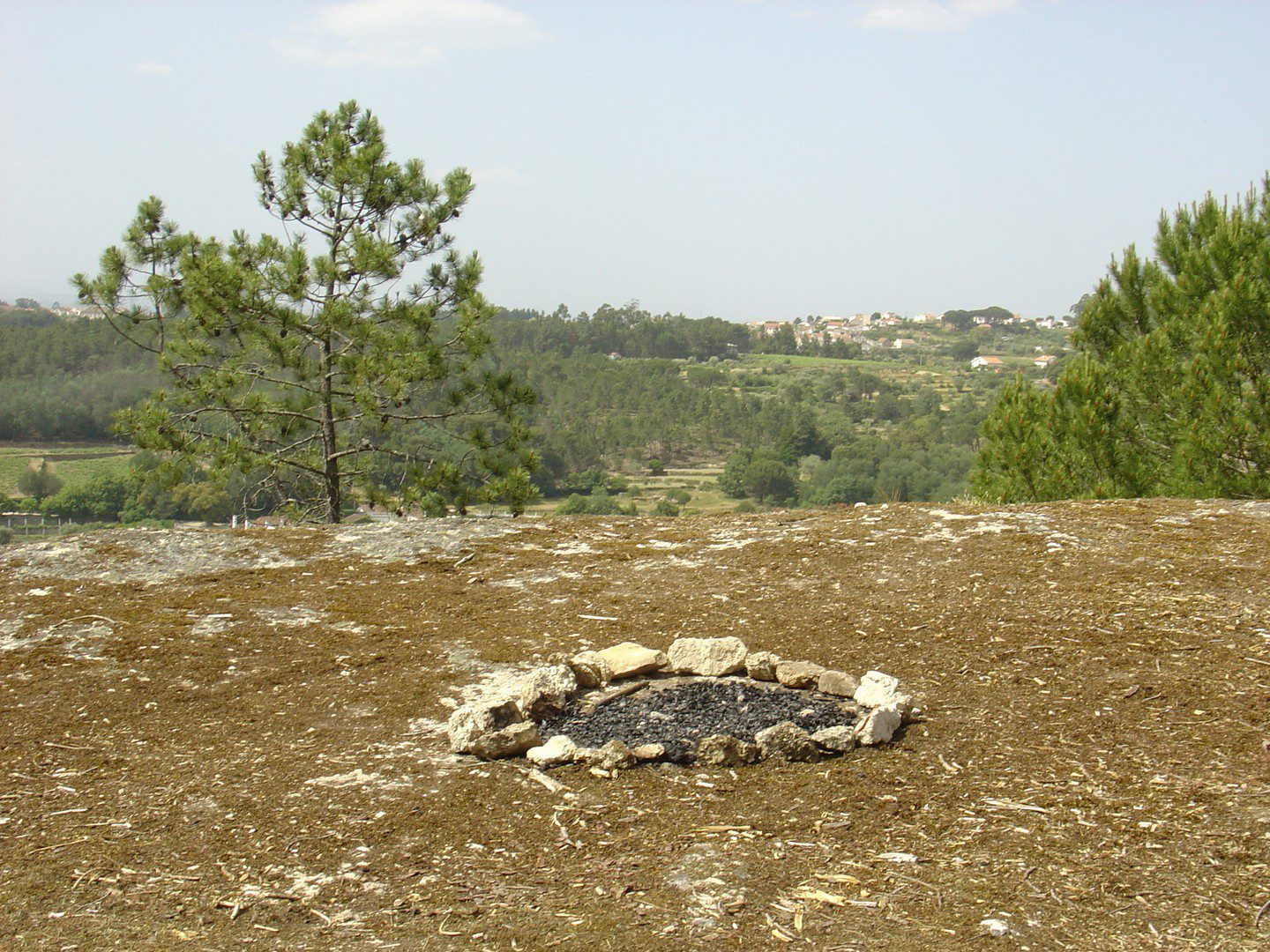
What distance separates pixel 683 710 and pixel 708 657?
435mm

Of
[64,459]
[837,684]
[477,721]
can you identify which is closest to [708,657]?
[837,684]

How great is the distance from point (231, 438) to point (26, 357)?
3651 centimetres

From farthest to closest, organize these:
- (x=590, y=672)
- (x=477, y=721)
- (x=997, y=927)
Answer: (x=590, y=672), (x=477, y=721), (x=997, y=927)

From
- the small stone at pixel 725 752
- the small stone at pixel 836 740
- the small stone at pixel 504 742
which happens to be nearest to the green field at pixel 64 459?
the small stone at pixel 504 742

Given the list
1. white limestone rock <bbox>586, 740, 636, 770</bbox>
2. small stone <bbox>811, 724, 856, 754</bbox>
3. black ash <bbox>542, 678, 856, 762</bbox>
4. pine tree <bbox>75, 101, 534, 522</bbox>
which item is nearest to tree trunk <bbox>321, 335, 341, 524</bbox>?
pine tree <bbox>75, 101, 534, 522</bbox>

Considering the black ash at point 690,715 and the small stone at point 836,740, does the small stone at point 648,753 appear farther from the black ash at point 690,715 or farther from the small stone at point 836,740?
the small stone at point 836,740

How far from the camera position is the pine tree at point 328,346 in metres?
10.1

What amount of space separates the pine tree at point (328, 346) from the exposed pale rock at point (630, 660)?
596 centimetres

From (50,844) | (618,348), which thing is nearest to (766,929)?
(50,844)

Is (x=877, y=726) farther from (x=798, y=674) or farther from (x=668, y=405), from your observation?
(x=668, y=405)

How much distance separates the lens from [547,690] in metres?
3.97

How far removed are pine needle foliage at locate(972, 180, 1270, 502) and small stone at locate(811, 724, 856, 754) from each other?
6.66 metres

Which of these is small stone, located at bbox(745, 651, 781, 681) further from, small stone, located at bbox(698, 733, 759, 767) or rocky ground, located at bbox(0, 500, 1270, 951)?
small stone, located at bbox(698, 733, 759, 767)

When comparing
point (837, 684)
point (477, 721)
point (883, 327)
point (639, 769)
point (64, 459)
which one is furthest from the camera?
point (883, 327)
